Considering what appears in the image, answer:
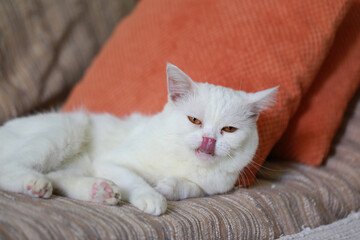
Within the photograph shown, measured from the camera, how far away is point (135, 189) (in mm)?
1019

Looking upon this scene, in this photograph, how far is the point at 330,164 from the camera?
5.13 feet

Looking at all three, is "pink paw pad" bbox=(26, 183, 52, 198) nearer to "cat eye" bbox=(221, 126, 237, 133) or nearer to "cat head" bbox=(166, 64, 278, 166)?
"cat head" bbox=(166, 64, 278, 166)

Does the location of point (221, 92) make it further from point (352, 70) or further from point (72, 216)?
point (352, 70)

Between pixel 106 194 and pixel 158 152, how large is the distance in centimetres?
27

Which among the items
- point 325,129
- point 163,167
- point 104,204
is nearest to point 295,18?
point 325,129

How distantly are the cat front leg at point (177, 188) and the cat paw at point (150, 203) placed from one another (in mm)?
97

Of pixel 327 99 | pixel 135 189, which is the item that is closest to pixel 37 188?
pixel 135 189

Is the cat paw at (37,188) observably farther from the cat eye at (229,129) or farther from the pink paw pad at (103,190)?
the cat eye at (229,129)

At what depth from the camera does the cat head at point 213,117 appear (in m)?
1.06

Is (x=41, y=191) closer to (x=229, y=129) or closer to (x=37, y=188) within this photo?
(x=37, y=188)

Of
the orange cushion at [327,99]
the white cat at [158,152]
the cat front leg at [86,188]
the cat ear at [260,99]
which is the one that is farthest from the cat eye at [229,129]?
the orange cushion at [327,99]

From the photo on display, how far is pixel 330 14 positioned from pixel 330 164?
65 centimetres

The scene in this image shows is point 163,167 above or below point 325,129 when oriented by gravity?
below

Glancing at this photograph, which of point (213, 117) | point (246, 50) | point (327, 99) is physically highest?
point (246, 50)
